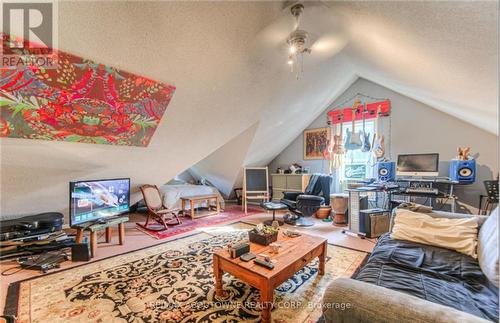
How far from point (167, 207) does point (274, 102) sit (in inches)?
119

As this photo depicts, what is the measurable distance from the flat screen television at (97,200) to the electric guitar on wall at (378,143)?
4703 millimetres

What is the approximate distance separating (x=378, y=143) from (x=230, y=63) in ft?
11.4

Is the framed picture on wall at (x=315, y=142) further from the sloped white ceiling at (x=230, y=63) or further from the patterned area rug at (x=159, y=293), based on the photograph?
the patterned area rug at (x=159, y=293)

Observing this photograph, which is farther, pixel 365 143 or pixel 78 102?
pixel 365 143

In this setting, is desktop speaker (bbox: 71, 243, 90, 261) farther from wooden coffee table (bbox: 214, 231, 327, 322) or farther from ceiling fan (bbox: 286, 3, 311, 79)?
ceiling fan (bbox: 286, 3, 311, 79)

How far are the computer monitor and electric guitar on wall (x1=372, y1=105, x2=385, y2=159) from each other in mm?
453

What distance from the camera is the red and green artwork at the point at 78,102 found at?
65.9 inches

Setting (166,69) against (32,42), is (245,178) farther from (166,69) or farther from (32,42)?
(32,42)

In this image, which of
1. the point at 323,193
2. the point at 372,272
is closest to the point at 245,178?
the point at 323,193

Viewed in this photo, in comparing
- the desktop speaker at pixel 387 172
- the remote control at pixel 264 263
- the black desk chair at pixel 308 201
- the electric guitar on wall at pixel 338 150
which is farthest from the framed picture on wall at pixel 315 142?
the remote control at pixel 264 263

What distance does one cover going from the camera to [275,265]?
156 cm

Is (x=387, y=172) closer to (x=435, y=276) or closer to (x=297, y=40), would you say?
(x=435, y=276)

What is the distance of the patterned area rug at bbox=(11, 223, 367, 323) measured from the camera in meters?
1.53

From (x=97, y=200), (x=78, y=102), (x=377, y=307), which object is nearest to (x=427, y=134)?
(x=377, y=307)
